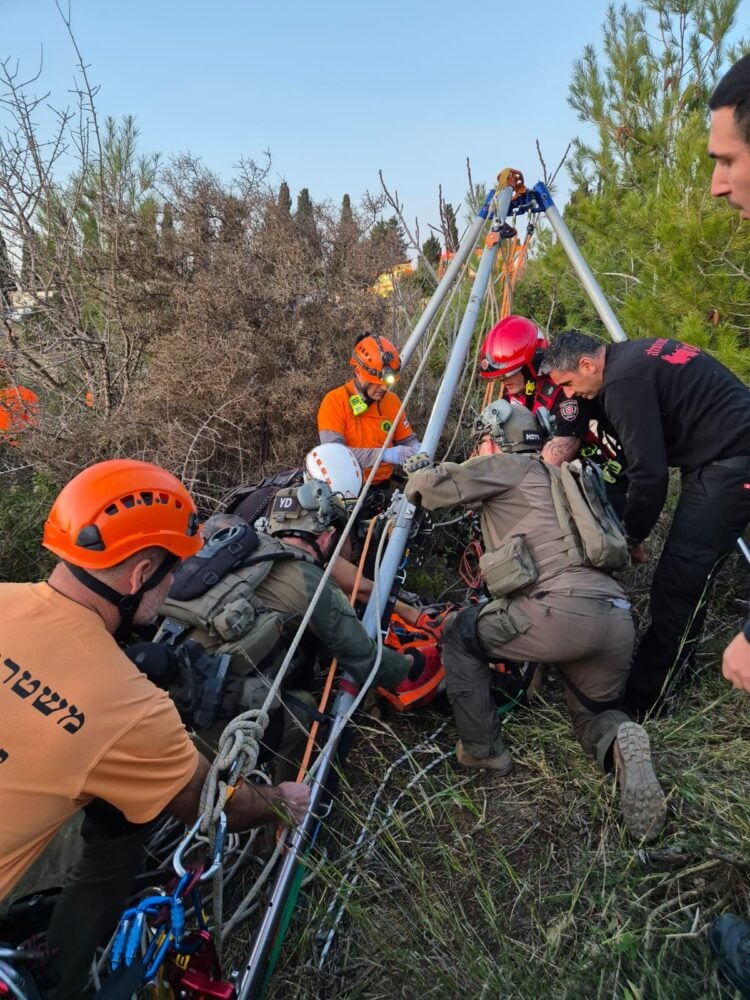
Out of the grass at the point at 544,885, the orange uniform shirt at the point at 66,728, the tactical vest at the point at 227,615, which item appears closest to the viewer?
the orange uniform shirt at the point at 66,728

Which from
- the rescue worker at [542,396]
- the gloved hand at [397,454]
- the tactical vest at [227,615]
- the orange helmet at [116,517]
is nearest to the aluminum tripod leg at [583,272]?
the rescue worker at [542,396]

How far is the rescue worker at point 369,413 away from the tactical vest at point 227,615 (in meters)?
2.34

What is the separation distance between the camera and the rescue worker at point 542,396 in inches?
155

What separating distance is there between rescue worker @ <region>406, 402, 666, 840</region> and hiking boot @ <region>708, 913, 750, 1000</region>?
86 cm

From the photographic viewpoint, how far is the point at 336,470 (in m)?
3.84

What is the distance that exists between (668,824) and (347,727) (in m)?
1.36

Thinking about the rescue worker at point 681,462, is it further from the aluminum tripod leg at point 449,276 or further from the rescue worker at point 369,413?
the rescue worker at point 369,413

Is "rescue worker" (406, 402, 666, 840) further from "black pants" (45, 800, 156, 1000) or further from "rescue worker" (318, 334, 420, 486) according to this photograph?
"rescue worker" (318, 334, 420, 486)

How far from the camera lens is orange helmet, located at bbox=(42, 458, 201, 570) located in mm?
1794

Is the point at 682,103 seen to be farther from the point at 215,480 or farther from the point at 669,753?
the point at 669,753

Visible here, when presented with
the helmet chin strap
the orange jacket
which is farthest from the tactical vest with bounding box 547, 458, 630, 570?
the orange jacket

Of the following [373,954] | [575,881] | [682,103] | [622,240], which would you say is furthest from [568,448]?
[682,103]

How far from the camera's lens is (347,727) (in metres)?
2.97

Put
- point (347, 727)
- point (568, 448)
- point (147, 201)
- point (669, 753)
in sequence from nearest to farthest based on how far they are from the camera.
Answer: point (669, 753) < point (347, 727) < point (568, 448) < point (147, 201)
